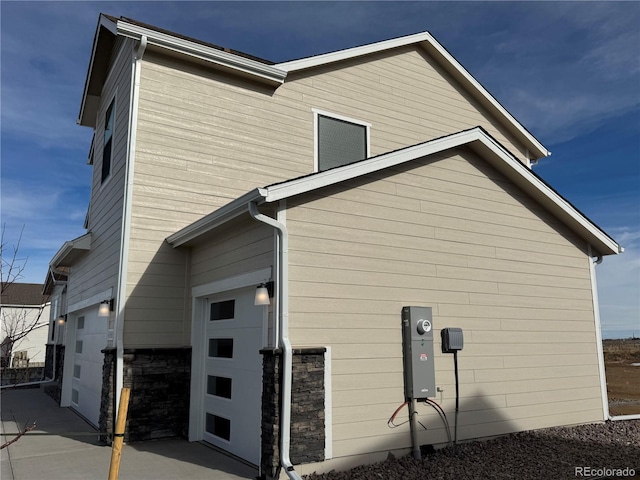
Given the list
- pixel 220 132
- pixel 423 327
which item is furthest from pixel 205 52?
pixel 423 327

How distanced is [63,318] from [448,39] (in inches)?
494

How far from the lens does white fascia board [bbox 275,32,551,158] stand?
10.0 metres

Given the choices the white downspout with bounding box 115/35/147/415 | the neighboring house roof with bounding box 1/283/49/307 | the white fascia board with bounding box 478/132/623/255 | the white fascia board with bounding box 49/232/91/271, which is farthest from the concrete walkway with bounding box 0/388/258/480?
the neighboring house roof with bounding box 1/283/49/307

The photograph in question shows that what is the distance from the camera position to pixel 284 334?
215 inches

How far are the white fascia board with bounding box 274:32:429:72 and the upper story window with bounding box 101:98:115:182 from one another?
11.9 ft

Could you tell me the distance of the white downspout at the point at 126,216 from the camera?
7465mm

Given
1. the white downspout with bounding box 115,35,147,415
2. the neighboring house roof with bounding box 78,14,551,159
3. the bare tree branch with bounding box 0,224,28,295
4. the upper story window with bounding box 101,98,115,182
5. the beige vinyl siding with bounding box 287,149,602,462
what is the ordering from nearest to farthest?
the bare tree branch with bounding box 0,224,28,295 → the beige vinyl siding with bounding box 287,149,602,462 → the white downspout with bounding box 115,35,147,415 → the neighboring house roof with bounding box 78,14,551,159 → the upper story window with bounding box 101,98,115,182

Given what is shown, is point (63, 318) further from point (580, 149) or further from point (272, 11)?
point (580, 149)

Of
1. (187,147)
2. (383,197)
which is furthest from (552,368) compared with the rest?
(187,147)

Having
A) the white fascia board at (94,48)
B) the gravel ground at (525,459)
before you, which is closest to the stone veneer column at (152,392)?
the gravel ground at (525,459)

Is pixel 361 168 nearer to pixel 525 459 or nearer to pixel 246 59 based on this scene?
pixel 525 459

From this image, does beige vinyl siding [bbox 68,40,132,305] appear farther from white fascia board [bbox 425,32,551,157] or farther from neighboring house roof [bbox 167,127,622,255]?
white fascia board [bbox 425,32,551,157]

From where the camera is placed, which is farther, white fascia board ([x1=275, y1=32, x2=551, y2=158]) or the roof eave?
white fascia board ([x1=275, y1=32, x2=551, y2=158])

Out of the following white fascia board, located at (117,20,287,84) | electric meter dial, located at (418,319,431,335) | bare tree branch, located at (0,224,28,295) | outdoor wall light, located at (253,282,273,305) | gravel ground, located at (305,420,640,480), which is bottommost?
gravel ground, located at (305,420,640,480)
